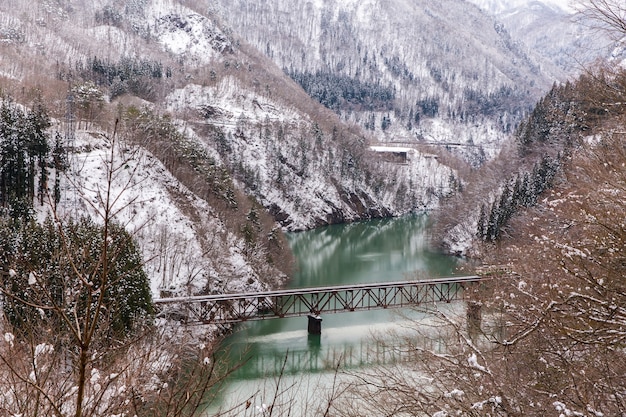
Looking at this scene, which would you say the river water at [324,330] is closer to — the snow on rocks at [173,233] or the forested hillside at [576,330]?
the forested hillside at [576,330]

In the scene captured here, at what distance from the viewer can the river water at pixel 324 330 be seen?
53.5ft

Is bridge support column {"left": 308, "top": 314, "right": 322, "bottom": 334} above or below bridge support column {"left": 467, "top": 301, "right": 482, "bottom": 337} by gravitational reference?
below

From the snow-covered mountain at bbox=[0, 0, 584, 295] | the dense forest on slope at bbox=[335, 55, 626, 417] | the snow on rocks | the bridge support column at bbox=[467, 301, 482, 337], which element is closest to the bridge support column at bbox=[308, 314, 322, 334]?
the snow on rocks

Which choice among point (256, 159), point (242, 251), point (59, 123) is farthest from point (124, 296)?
point (256, 159)

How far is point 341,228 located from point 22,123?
4767 centimetres

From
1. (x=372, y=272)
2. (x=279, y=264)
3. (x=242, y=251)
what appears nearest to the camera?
(x=242, y=251)

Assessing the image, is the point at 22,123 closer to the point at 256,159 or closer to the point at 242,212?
the point at 242,212

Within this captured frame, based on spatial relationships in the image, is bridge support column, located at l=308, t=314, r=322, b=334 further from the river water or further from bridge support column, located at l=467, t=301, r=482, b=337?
bridge support column, located at l=467, t=301, r=482, b=337

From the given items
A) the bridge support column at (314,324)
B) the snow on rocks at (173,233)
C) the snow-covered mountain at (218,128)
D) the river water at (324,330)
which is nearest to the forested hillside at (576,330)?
the river water at (324,330)

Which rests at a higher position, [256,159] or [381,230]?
[256,159]

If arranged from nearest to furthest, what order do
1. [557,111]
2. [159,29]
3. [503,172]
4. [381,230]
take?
[557,111] → [503,172] → [381,230] → [159,29]

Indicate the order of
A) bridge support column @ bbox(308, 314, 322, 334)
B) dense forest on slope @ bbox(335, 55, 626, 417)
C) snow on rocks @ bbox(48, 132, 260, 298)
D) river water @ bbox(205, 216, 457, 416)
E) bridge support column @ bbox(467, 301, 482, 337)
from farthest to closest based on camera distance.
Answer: snow on rocks @ bbox(48, 132, 260, 298) → bridge support column @ bbox(308, 314, 322, 334) → river water @ bbox(205, 216, 457, 416) → bridge support column @ bbox(467, 301, 482, 337) → dense forest on slope @ bbox(335, 55, 626, 417)

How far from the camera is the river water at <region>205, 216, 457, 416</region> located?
16.3 m

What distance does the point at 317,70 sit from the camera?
19425cm
